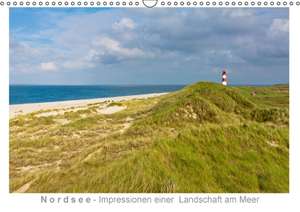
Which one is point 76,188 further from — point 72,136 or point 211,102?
point 211,102

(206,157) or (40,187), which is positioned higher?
(206,157)

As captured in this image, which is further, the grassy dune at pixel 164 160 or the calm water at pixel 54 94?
the calm water at pixel 54 94

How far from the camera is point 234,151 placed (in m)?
5.43

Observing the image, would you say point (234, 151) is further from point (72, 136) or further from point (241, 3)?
point (72, 136)

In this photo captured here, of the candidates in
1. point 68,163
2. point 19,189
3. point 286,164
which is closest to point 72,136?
point 68,163

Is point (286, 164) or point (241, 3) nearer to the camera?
point (241, 3)

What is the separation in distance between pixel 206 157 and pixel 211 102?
3.71 metres

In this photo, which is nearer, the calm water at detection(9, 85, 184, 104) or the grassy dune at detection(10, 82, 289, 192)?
the grassy dune at detection(10, 82, 289, 192)

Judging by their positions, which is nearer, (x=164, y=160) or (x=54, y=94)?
(x=164, y=160)

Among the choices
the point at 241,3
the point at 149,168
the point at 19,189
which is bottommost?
the point at 19,189

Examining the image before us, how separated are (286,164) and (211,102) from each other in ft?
11.8
